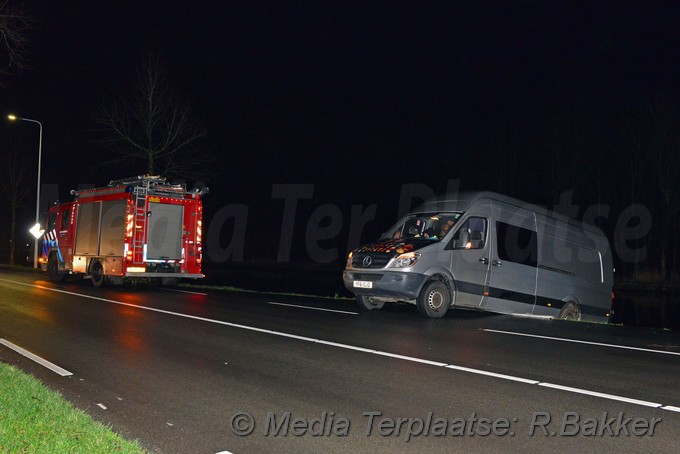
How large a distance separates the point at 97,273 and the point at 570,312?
14933 mm

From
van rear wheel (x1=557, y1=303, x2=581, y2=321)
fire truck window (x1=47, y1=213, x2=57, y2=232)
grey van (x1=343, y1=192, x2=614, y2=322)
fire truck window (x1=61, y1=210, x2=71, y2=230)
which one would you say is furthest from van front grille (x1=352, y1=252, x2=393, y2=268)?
fire truck window (x1=47, y1=213, x2=57, y2=232)

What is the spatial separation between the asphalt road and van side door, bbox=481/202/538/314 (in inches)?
38.6

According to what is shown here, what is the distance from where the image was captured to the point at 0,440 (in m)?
4.73

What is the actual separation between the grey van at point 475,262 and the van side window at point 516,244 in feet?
0.07

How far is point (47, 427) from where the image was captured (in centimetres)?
505

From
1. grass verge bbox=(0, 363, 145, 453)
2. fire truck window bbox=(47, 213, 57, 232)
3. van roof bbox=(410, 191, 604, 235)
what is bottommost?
grass verge bbox=(0, 363, 145, 453)

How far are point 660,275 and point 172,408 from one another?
A: 112ft

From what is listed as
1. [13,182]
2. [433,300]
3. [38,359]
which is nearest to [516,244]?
[433,300]

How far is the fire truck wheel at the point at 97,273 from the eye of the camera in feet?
66.4

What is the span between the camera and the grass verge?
4621 mm

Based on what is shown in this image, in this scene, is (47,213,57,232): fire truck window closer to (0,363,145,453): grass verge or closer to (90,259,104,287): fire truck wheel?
(90,259,104,287): fire truck wheel

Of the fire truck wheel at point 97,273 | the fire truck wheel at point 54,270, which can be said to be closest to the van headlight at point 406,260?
the fire truck wheel at point 97,273

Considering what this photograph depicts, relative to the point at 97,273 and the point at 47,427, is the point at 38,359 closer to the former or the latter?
the point at 47,427

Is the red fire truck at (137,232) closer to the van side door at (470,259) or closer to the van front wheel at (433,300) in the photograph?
the van front wheel at (433,300)
